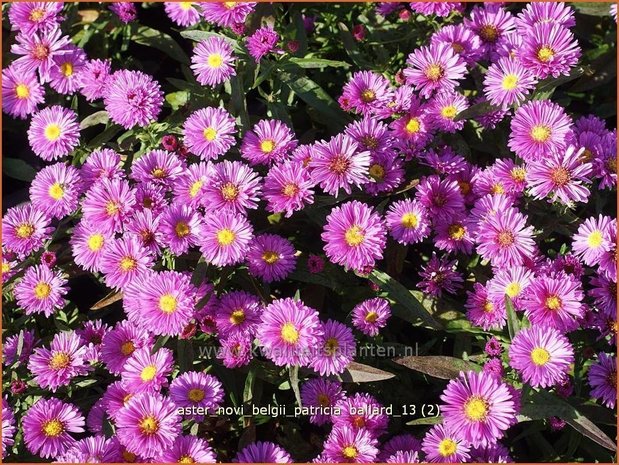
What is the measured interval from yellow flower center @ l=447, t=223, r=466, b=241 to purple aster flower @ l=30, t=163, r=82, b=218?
160 cm

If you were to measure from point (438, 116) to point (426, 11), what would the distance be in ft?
2.15

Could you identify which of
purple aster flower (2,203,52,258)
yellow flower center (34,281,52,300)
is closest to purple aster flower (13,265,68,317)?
yellow flower center (34,281,52,300)

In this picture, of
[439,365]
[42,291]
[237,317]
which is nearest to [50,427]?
[42,291]

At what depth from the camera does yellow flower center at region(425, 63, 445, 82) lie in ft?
10.6

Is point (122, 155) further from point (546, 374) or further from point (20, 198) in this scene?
point (546, 374)

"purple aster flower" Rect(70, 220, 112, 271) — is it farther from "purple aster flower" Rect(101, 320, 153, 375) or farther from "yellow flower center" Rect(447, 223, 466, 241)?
"yellow flower center" Rect(447, 223, 466, 241)

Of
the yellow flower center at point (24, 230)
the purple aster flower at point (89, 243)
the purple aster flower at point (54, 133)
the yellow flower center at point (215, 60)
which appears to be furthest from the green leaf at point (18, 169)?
the yellow flower center at point (215, 60)

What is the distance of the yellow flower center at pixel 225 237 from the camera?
8.82 ft

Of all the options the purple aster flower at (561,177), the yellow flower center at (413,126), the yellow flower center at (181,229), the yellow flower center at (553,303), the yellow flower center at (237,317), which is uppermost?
the yellow flower center at (413,126)

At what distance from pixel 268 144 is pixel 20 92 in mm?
1396

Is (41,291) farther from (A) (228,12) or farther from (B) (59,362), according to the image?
(A) (228,12)

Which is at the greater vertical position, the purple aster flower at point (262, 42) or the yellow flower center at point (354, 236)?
the purple aster flower at point (262, 42)

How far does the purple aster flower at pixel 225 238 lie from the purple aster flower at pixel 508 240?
0.95 metres

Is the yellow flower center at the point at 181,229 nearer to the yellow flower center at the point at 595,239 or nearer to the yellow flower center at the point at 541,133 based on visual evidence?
the yellow flower center at the point at 541,133
